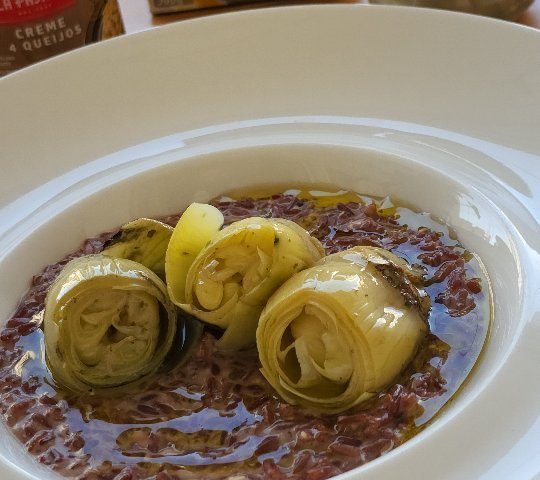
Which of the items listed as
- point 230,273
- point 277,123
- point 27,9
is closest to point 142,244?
point 230,273

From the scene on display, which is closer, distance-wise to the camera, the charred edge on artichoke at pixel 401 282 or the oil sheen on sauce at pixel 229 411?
the oil sheen on sauce at pixel 229 411

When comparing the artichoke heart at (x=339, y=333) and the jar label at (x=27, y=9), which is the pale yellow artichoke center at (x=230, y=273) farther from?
the jar label at (x=27, y=9)

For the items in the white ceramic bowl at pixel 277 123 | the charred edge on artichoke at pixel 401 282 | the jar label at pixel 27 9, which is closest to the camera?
the charred edge on artichoke at pixel 401 282

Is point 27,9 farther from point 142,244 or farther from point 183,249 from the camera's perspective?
point 183,249

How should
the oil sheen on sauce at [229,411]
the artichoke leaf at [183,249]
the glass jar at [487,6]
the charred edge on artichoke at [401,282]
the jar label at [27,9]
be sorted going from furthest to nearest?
the glass jar at [487,6], the jar label at [27,9], the artichoke leaf at [183,249], the charred edge on artichoke at [401,282], the oil sheen on sauce at [229,411]

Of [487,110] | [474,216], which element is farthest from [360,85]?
[474,216]

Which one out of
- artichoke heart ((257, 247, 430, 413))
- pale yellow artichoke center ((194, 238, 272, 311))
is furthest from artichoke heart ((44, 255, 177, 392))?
artichoke heart ((257, 247, 430, 413))

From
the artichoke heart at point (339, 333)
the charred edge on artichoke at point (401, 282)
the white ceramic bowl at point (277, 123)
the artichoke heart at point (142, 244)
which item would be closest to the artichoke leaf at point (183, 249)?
the artichoke heart at point (142, 244)

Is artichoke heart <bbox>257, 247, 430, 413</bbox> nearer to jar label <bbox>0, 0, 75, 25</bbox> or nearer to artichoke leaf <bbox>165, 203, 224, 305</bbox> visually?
artichoke leaf <bbox>165, 203, 224, 305</bbox>
